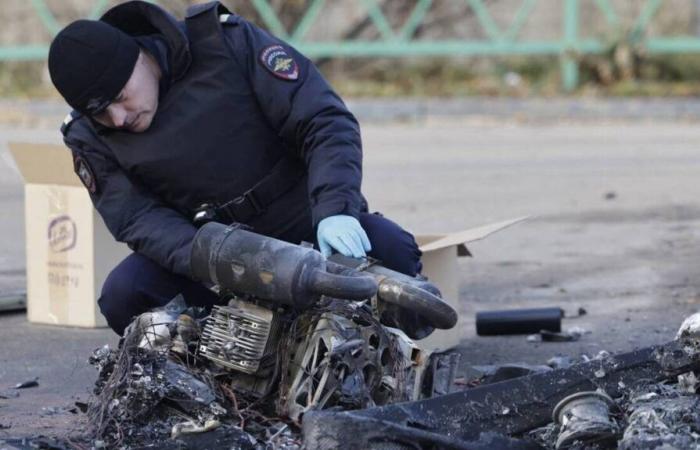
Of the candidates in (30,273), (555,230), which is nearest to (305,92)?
(30,273)

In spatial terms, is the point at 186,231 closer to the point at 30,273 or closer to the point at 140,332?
the point at 140,332

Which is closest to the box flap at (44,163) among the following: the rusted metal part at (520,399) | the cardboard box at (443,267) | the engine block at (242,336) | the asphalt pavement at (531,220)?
the asphalt pavement at (531,220)

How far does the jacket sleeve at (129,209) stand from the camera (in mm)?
3871

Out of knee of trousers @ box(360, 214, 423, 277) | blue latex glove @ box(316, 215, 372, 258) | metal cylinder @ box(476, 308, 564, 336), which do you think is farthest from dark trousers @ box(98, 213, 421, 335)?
metal cylinder @ box(476, 308, 564, 336)

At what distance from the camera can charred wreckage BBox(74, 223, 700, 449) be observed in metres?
3.25

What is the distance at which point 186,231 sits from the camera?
12.6ft

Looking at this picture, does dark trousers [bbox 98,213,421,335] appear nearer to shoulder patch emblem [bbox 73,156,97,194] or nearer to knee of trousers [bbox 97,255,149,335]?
knee of trousers [bbox 97,255,149,335]

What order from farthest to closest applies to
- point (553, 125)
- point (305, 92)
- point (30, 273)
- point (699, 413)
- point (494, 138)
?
1. point (553, 125)
2. point (494, 138)
3. point (30, 273)
4. point (305, 92)
5. point (699, 413)

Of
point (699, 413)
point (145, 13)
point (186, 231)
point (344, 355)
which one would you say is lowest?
point (699, 413)

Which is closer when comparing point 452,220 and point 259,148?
point 259,148

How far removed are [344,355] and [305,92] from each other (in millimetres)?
858

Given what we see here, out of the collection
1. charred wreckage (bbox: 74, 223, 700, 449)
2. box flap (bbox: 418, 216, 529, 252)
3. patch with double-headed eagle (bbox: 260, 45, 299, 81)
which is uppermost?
patch with double-headed eagle (bbox: 260, 45, 299, 81)

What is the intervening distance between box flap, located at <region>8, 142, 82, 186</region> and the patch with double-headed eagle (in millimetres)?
1408

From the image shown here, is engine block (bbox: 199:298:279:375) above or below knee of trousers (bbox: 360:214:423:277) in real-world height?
below
